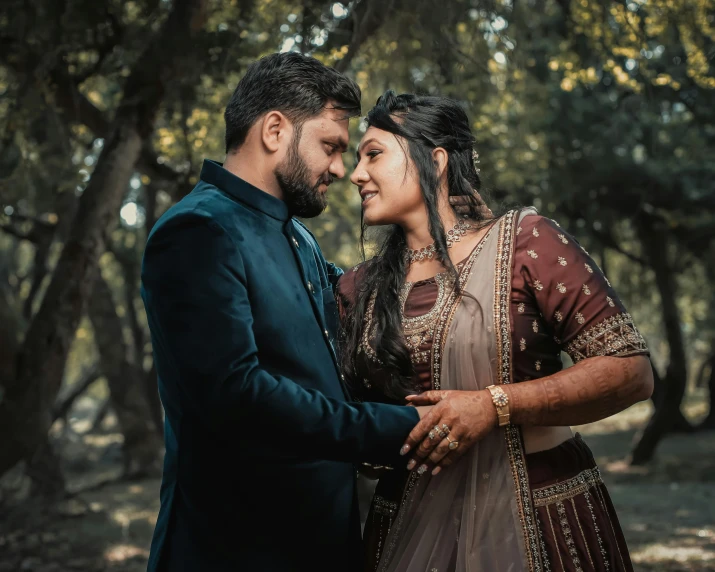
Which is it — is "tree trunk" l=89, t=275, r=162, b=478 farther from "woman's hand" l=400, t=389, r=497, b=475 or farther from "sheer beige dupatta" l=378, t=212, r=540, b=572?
"woman's hand" l=400, t=389, r=497, b=475

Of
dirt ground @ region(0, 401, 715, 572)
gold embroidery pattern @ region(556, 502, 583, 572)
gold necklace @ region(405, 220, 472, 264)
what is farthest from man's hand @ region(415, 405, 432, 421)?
dirt ground @ region(0, 401, 715, 572)

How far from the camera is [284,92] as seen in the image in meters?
2.70

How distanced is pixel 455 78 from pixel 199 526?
170 inches

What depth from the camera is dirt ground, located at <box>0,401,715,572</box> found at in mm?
7984

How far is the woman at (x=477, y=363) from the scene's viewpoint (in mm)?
2516

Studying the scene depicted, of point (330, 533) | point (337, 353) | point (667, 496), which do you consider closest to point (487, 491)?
point (330, 533)

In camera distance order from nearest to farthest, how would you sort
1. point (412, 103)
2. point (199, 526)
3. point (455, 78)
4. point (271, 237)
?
point (199, 526)
point (271, 237)
point (412, 103)
point (455, 78)

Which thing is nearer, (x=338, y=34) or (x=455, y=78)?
(x=338, y=34)

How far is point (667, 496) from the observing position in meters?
11.1

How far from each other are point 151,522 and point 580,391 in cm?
860

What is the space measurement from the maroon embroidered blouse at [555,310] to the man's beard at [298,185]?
0.49m

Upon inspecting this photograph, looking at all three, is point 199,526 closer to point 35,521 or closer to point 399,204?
point 399,204

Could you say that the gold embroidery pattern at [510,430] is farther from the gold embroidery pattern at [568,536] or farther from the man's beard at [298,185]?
the man's beard at [298,185]

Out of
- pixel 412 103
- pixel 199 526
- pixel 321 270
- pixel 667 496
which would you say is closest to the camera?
pixel 199 526
